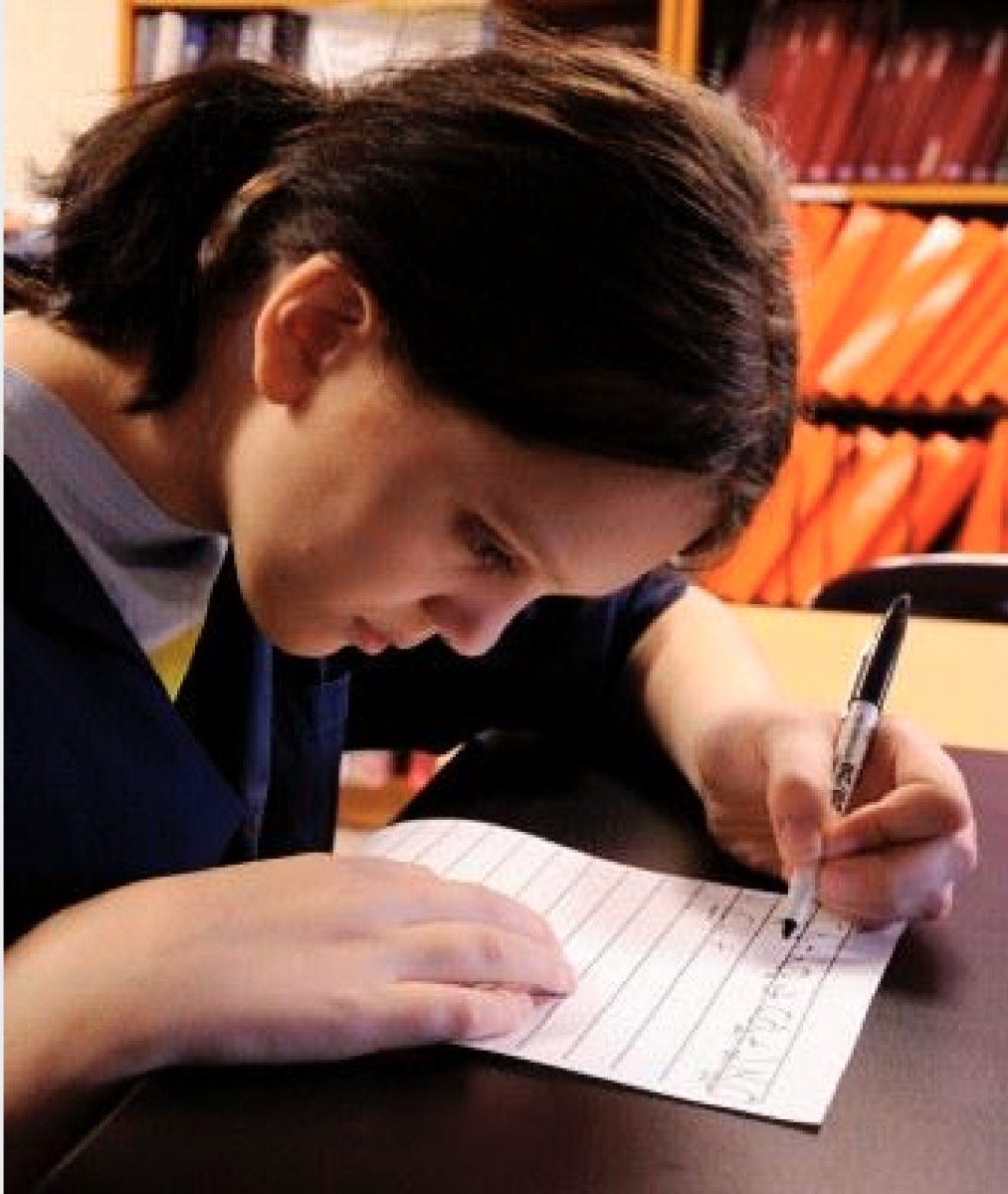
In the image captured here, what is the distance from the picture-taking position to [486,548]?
0.67m

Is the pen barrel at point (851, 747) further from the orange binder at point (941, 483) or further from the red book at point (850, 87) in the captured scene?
the red book at point (850, 87)

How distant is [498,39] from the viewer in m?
0.73

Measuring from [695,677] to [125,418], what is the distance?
0.36m

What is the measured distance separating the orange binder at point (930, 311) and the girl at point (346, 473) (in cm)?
177

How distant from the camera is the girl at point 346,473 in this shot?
22.3 inches

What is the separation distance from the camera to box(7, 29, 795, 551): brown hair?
2.05 feet

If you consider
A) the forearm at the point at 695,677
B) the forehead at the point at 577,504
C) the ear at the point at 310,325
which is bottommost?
the forearm at the point at 695,677

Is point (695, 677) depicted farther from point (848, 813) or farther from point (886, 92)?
point (886, 92)

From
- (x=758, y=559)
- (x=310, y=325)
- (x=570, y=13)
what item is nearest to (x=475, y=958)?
(x=310, y=325)

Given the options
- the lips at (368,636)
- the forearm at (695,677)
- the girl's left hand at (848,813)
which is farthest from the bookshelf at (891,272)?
the lips at (368,636)

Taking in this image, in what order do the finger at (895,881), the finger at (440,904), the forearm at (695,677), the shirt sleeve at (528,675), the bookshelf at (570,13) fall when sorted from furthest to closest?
the bookshelf at (570,13) → the shirt sleeve at (528,675) → the forearm at (695,677) → the finger at (895,881) → the finger at (440,904)

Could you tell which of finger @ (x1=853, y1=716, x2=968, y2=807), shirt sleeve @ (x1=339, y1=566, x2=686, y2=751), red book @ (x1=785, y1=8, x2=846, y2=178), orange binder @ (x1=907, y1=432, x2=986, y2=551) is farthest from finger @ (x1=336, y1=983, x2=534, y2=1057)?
red book @ (x1=785, y1=8, x2=846, y2=178)

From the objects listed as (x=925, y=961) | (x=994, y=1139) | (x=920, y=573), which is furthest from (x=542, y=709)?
(x=920, y=573)

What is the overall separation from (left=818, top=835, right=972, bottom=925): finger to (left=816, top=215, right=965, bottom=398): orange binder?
6.07 feet
